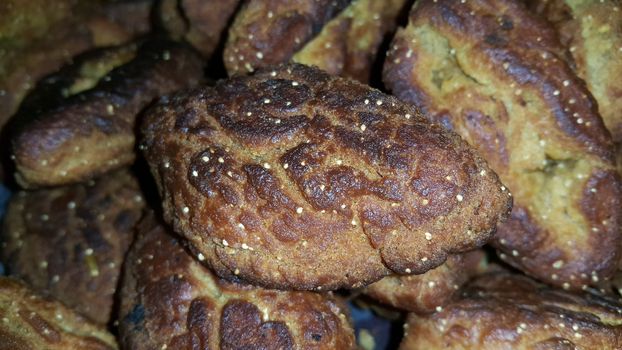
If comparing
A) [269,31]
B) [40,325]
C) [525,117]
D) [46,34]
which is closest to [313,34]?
[269,31]

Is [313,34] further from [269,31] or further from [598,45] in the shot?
[598,45]

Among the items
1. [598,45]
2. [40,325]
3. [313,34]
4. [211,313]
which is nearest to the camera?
[211,313]

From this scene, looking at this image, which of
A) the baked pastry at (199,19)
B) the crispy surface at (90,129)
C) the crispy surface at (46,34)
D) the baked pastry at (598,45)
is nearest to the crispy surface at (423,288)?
the baked pastry at (598,45)

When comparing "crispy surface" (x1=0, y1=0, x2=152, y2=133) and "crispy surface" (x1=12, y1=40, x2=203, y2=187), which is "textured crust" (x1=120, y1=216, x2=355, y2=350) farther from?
"crispy surface" (x1=0, y1=0, x2=152, y2=133)

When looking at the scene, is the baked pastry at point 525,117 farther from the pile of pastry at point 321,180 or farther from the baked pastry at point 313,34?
the baked pastry at point 313,34

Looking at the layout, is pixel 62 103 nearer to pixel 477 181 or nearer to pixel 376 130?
pixel 376 130
